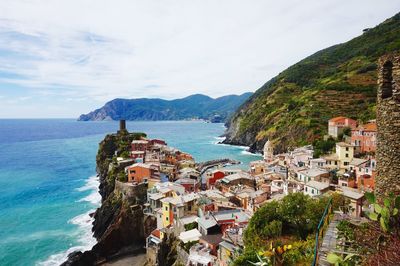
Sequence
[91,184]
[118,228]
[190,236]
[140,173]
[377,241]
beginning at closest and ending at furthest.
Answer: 1. [377,241]
2. [190,236]
3. [118,228]
4. [140,173]
5. [91,184]

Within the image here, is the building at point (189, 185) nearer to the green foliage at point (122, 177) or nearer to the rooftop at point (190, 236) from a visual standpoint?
the green foliage at point (122, 177)

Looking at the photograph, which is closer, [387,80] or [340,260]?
[340,260]

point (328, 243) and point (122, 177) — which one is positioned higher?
point (328, 243)

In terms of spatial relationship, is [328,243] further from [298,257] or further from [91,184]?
[91,184]

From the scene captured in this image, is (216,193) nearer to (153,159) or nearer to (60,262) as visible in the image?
(60,262)

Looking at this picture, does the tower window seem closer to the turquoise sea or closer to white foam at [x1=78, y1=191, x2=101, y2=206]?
the turquoise sea

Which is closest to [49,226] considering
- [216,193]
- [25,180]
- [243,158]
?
[216,193]

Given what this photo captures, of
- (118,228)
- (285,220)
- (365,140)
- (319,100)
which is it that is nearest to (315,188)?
(285,220)

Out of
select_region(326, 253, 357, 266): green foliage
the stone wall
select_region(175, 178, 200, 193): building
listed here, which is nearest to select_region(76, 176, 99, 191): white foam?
the stone wall
